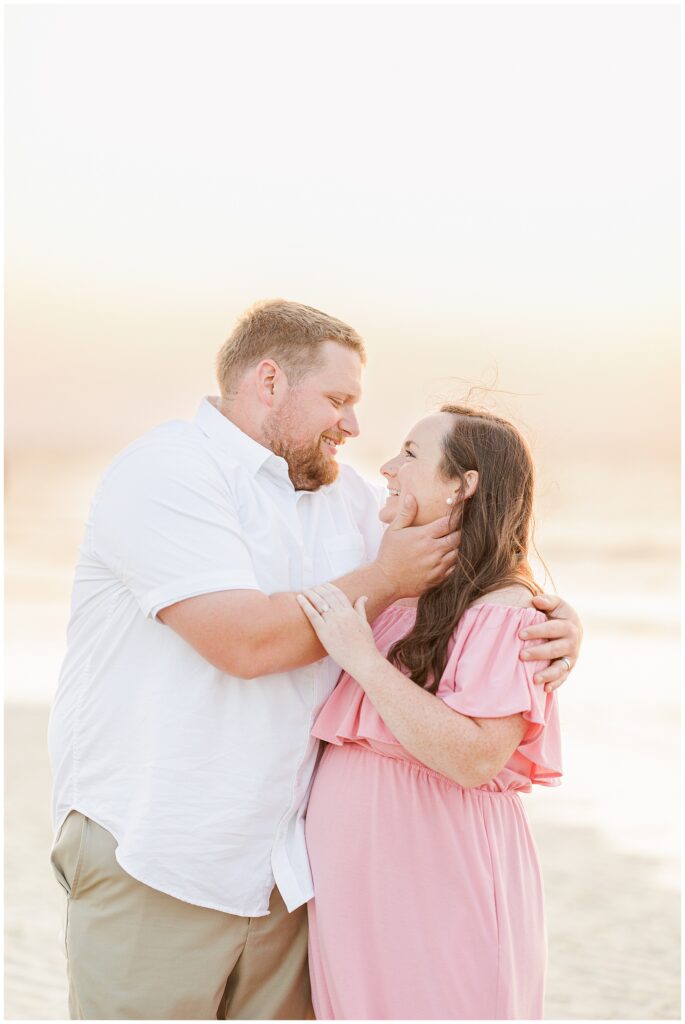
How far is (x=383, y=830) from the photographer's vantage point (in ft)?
9.38

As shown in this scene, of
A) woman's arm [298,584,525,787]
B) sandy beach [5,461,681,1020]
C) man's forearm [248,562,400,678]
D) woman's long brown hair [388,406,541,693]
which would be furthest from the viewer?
sandy beach [5,461,681,1020]

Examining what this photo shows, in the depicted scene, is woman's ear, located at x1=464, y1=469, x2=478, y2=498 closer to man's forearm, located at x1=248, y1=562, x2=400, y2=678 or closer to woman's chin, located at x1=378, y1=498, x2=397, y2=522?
woman's chin, located at x1=378, y1=498, x2=397, y2=522

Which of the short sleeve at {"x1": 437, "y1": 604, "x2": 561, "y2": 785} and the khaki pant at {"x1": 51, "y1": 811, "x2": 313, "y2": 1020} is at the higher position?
the short sleeve at {"x1": 437, "y1": 604, "x2": 561, "y2": 785}

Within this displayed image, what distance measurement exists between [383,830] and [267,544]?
81 centimetres

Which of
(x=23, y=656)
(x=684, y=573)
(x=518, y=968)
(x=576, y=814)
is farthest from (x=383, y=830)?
(x=684, y=573)

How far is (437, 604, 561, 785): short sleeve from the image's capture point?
8.80 feet

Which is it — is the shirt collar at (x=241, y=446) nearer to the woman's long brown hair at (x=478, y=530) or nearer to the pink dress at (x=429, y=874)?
the woman's long brown hair at (x=478, y=530)

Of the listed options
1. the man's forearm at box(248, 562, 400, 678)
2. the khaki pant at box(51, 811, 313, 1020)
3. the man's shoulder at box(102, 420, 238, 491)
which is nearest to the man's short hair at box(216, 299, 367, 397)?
the man's shoulder at box(102, 420, 238, 491)

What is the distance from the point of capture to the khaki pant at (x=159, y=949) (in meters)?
2.90

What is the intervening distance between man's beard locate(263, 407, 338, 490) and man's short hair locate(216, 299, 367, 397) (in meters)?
0.12

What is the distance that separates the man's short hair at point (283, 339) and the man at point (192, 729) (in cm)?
33

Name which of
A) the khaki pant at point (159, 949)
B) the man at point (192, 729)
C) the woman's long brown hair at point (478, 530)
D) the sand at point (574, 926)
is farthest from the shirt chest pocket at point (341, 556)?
the sand at point (574, 926)

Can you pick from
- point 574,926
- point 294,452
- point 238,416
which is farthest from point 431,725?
point 574,926

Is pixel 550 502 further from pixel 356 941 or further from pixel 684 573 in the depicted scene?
pixel 684 573
